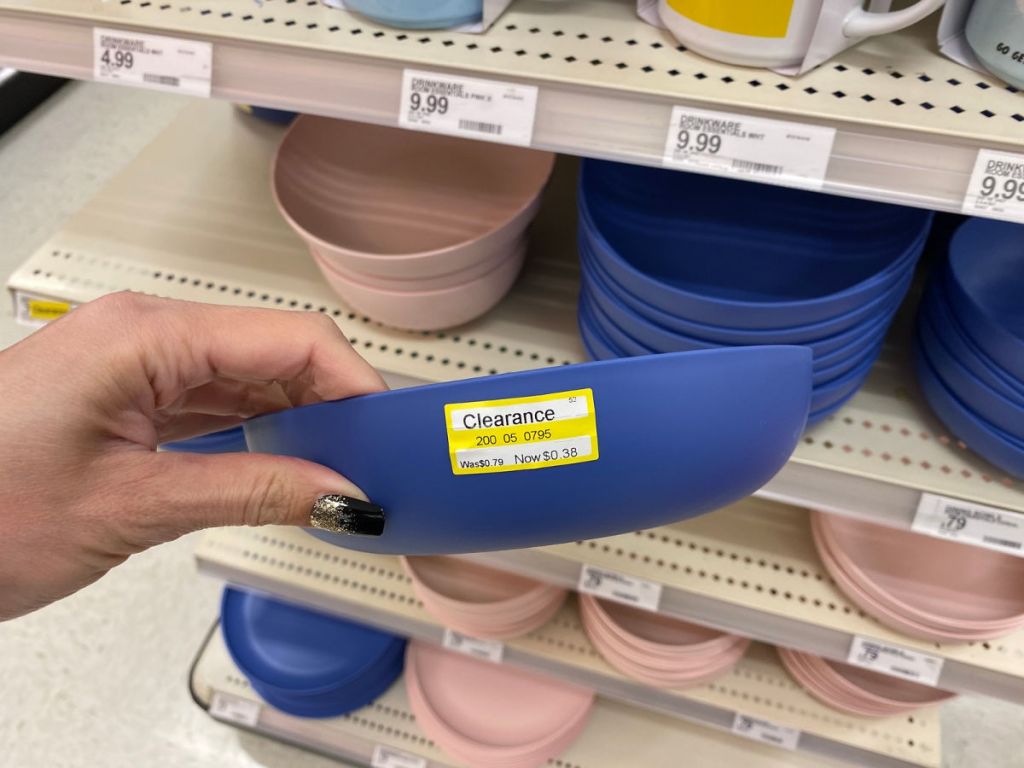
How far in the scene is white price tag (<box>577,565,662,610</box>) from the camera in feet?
3.16

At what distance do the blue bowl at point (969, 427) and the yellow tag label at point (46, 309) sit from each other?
0.99m

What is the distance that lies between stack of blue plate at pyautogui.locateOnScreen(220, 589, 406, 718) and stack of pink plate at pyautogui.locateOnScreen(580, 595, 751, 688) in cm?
40

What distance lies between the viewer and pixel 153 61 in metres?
0.71

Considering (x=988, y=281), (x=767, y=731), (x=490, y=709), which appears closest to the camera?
(x=988, y=281)

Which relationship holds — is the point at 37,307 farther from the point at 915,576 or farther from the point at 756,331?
the point at 915,576

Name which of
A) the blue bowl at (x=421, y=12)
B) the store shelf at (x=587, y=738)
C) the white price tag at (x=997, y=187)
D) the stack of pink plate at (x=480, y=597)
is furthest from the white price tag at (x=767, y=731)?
the blue bowl at (x=421, y=12)

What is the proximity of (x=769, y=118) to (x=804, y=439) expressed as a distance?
338 mm

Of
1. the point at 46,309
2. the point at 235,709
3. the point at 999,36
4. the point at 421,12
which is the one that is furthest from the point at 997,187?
the point at 235,709

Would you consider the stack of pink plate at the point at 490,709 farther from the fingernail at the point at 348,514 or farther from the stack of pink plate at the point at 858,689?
the fingernail at the point at 348,514

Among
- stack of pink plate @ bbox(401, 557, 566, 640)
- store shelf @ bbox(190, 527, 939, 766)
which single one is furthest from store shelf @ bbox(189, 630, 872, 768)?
stack of pink plate @ bbox(401, 557, 566, 640)

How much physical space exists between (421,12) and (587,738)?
116 cm

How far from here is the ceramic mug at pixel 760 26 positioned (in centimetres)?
56

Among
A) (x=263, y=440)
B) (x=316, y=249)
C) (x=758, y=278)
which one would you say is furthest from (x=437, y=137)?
(x=263, y=440)

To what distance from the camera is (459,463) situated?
50 centimetres
